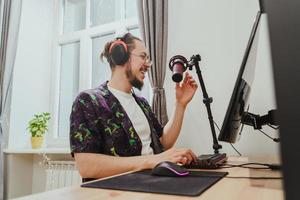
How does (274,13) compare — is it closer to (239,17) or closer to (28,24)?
(239,17)

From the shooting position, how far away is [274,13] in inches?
9.0

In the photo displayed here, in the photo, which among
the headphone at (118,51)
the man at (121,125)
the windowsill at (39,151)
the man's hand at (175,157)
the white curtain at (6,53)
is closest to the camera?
the man's hand at (175,157)

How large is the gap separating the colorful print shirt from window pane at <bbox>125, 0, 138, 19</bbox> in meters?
1.46

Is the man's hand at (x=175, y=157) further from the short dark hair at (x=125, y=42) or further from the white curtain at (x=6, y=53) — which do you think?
the white curtain at (x=6, y=53)

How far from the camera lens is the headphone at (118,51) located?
1.49 m

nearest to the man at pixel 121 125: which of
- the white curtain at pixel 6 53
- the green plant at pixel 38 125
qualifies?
the green plant at pixel 38 125

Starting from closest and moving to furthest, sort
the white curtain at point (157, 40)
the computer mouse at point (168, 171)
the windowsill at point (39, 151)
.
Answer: the computer mouse at point (168, 171), the white curtain at point (157, 40), the windowsill at point (39, 151)

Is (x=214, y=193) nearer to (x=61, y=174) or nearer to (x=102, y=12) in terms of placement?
(x=61, y=174)

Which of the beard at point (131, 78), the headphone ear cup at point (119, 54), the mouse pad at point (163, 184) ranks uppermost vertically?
the headphone ear cup at point (119, 54)

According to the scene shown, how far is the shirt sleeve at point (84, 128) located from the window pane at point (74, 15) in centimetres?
191

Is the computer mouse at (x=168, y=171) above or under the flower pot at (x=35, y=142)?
under

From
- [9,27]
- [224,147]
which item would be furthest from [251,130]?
[9,27]

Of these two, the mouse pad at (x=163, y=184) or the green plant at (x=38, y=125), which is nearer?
the mouse pad at (x=163, y=184)

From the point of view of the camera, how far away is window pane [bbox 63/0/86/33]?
299 cm
